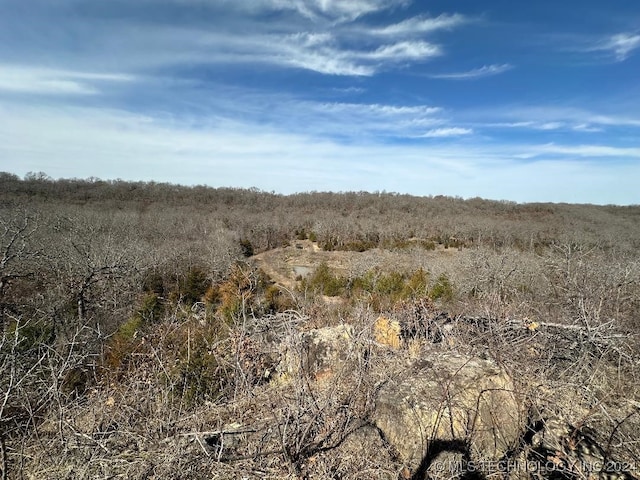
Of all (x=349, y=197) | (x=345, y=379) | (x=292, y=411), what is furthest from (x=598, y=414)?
(x=349, y=197)

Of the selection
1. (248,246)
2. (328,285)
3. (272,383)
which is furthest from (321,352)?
(248,246)

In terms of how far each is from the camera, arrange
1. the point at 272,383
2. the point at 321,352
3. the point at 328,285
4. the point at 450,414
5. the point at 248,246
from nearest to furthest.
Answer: the point at 450,414 < the point at 272,383 < the point at 321,352 < the point at 328,285 < the point at 248,246

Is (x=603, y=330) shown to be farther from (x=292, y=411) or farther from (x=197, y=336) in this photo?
(x=197, y=336)

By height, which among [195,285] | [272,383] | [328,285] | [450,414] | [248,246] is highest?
[450,414]

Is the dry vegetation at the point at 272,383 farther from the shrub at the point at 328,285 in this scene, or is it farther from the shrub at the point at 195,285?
the shrub at the point at 328,285

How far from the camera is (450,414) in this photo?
304 cm

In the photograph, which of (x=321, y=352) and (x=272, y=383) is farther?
(x=321, y=352)

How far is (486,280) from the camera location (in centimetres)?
1627

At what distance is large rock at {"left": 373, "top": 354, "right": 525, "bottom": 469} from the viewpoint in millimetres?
3025

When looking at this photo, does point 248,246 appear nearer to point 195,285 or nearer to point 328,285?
point 195,285

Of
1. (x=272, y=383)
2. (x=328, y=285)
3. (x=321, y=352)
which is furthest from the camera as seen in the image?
(x=328, y=285)

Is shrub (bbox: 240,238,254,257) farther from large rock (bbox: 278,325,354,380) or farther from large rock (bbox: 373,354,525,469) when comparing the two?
large rock (bbox: 373,354,525,469)

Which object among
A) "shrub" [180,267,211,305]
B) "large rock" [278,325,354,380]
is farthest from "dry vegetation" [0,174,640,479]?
"shrub" [180,267,211,305]

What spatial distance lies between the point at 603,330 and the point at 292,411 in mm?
4003
